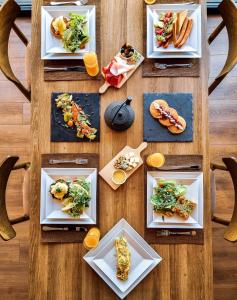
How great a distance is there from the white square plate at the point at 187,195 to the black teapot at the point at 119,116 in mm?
263

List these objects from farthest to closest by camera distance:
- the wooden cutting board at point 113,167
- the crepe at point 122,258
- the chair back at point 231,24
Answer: the chair back at point 231,24 → the wooden cutting board at point 113,167 → the crepe at point 122,258

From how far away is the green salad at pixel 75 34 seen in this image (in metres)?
1.86

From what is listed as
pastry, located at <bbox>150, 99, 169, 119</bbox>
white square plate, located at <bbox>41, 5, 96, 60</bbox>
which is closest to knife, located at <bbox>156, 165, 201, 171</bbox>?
pastry, located at <bbox>150, 99, 169, 119</bbox>

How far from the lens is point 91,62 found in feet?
6.02

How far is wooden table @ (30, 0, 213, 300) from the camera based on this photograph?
1.78 meters

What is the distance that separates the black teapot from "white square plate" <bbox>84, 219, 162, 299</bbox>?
45cm

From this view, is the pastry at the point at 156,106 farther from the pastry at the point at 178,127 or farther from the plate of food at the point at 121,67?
the plate of food at the point at 121,67

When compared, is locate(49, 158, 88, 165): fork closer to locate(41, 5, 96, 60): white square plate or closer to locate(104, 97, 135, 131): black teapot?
locate(104, 97, 135, 131): black teapot

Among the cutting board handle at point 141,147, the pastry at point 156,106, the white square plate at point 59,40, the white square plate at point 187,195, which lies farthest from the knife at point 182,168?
the white square plate at point 59,40

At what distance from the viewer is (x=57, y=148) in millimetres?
1878

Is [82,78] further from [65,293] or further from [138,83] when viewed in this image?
[65,293]

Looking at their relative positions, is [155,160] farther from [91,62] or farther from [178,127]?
[91,62]

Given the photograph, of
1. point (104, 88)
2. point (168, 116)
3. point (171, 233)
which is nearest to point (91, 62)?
point (104, 88)

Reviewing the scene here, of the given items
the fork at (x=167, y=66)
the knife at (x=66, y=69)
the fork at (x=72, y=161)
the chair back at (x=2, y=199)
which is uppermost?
the fork at (x=167, y=66)
